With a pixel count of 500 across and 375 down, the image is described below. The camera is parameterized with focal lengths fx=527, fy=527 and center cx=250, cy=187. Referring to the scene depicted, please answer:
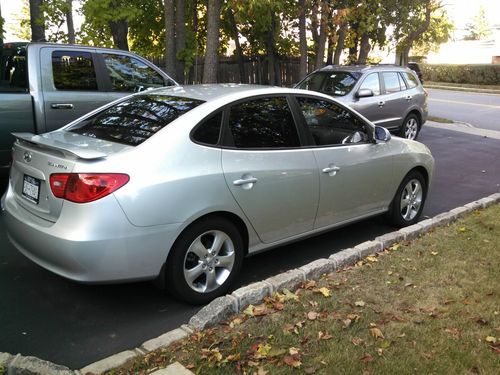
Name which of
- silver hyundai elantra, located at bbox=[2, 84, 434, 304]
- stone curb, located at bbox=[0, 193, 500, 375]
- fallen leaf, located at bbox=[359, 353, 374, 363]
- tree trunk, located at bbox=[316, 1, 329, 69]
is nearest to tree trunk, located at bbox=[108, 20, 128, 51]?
tree trunk, located at bbox=[316, 1, 329, 69]

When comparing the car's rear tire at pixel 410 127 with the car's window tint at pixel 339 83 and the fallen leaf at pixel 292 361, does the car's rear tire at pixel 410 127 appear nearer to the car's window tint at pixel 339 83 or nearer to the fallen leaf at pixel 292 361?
the car's window tint at pixel 339 83

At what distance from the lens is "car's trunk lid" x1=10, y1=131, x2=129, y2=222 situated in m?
3.64

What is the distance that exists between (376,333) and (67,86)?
519cm

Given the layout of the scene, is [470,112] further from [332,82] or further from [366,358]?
[366,358]

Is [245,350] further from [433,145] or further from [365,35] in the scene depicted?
[365,35]

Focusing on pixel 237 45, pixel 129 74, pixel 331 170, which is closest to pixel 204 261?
pixel 331 170

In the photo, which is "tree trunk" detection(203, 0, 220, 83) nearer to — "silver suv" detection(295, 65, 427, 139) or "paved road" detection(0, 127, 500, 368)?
"silver suv" detection(295, 65, 427, 139)

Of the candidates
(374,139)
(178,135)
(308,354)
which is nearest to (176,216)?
(178,135)

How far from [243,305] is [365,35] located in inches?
589

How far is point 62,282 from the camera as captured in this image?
14.4 ft

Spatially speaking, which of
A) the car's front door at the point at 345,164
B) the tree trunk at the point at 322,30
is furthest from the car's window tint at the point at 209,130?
the tree trunk at the point at 322,30

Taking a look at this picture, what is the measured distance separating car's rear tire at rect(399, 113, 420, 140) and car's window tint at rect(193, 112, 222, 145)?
8.90 metres

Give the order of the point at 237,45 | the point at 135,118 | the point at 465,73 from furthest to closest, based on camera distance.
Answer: the point at 465,73 < the point at 237,45 < the point at 135,118

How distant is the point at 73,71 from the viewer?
22.9ft
